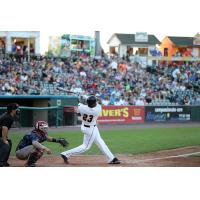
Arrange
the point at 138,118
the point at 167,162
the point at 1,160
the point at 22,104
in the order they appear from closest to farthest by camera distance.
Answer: the point at 1,160 < the point at 167,162 < the point at 22,104 < the point at 138,118

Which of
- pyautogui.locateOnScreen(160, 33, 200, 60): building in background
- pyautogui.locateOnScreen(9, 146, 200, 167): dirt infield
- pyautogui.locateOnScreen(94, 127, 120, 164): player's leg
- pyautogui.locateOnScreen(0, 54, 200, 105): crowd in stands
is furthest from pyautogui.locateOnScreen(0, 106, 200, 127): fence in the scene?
pyautogui.locateOnScreen(94, 127, 120, 164): player's leg

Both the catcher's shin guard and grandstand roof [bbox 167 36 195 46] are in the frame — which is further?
grandstand roof [bbox 167 36 195 46]

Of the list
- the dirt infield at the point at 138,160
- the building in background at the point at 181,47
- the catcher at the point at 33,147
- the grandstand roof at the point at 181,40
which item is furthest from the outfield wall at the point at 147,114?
the catcher at the point at 33,147

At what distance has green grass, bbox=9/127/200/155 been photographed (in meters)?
11.5

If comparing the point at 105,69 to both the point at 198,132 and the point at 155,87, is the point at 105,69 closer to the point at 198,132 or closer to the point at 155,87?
the point at 155,87

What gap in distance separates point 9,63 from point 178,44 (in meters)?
5.39

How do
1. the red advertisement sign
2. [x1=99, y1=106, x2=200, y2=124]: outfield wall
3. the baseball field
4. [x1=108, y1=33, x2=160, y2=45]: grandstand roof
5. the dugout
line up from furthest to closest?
[x1=99, y1=106, x2=200, y2=124]: outfield wall, the red advertisement sign, the dugout, [x1=108, y1=33, x2=160, y2=45]: grandstand roof, the baseball field

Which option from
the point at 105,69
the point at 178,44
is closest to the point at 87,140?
the point at 178,44

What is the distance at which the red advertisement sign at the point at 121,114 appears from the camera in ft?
57.8

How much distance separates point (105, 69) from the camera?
1353 centimetres

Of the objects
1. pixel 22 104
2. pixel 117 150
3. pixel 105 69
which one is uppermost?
pixel 105 69

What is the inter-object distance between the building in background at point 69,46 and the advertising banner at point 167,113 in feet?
15.1

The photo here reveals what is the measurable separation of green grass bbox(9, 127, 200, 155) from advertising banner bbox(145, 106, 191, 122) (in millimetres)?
2590

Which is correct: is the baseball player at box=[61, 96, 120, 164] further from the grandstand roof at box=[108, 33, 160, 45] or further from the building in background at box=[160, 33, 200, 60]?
the building in background at box=[160, 33, 200, 60]
